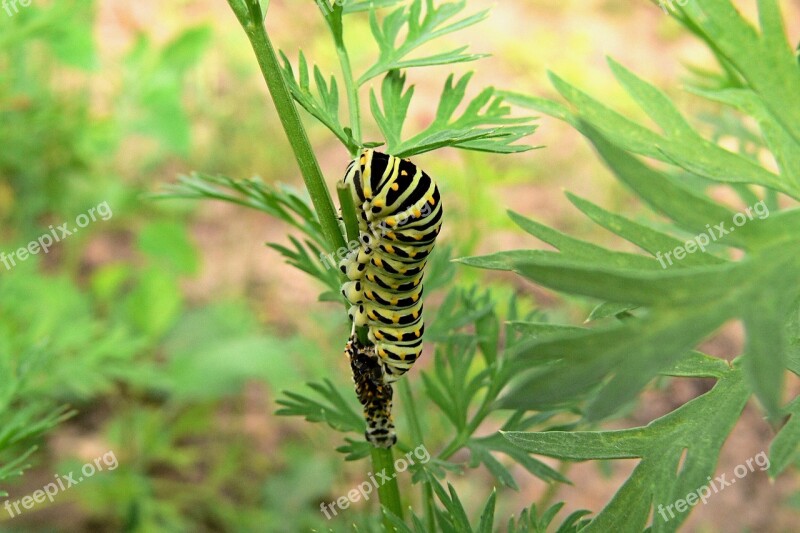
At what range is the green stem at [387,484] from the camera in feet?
3.45

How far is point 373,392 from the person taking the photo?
1.08 m

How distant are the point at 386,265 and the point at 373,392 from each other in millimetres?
191

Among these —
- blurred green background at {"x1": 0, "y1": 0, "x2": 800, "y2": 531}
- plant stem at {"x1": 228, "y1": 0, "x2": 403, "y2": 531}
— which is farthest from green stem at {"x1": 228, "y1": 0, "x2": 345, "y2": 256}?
blurred green background at {"x1": 0, "y1": 0, "x2": 800, "y2": 531}

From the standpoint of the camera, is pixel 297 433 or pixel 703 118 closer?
pixel 703 118

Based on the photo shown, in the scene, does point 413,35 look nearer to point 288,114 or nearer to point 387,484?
point 288,114

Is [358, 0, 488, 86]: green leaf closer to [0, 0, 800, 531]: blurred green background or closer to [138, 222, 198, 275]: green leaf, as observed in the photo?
[0, 0, 800, 531]: blurred green background

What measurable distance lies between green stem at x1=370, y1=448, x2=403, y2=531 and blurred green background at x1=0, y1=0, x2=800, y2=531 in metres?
0.58

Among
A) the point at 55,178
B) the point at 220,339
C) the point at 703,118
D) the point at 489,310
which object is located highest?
the point at 55,178

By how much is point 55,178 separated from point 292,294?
1.30 metres

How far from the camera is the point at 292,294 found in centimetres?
386

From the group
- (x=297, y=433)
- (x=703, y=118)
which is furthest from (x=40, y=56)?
(x=703, y=118)

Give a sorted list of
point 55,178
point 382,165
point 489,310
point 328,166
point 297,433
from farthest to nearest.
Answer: point 328,166 < point 297,433 < point 55,178 < point 489,310 < point 382,165

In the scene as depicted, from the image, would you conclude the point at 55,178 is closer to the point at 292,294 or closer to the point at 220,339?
the point at 220,339

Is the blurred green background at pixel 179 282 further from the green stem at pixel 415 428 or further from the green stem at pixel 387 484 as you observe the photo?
the green stem at pixel 387 484
